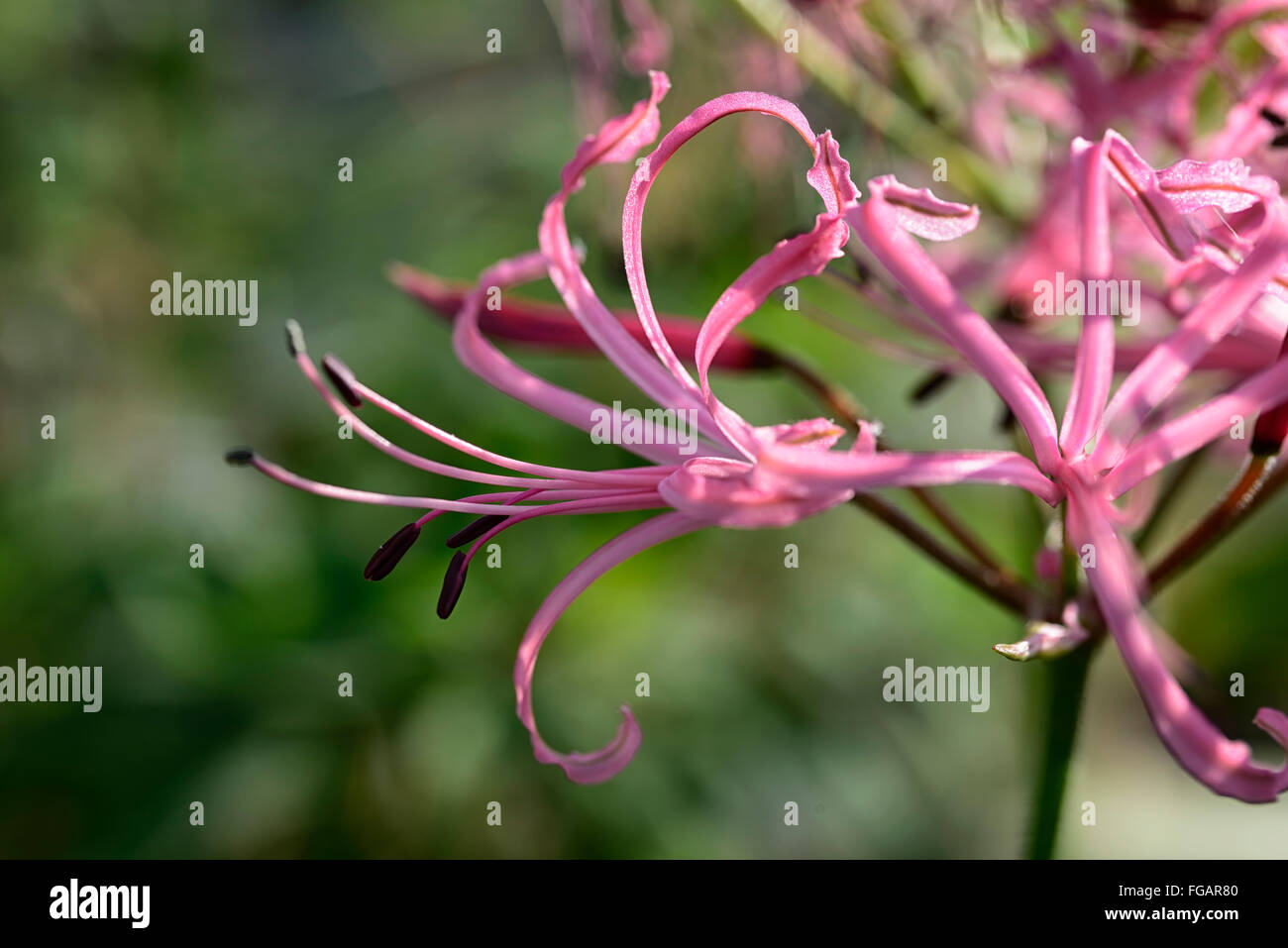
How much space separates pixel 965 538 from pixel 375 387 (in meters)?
1.43

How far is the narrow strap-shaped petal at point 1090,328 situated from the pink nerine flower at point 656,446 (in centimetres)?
3

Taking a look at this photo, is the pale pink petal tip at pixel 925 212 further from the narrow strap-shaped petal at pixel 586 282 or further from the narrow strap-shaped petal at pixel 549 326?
the narrow strap-shaped petal at pixel 549 326

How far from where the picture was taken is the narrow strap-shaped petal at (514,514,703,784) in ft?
2.33

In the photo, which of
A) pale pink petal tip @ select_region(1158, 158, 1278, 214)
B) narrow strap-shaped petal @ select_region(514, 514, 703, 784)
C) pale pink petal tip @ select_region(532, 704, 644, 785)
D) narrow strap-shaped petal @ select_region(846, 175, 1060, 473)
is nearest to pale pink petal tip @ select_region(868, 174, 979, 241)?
narrow strap-shaped petal @ select_region(846, 175, 1060, 473)

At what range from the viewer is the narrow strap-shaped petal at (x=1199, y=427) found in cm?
60

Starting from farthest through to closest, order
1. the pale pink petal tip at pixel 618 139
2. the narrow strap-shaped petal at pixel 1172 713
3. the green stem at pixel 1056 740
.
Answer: the green stem at pixel 1056 740
the pale pink petal tip at pixel 618 139
the narrow strap-shaped petal at pixel 1172 713

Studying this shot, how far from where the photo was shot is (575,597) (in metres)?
0.72

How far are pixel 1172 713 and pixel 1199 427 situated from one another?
15 cm

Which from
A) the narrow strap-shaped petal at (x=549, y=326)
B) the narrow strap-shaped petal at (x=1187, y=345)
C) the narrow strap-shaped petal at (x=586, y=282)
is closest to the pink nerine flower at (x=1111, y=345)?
the narrow strap-shaped petal at (x=1187, y=345)

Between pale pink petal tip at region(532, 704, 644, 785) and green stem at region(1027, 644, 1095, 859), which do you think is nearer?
pale pink petal tip at region(532, 704, 644, 785)

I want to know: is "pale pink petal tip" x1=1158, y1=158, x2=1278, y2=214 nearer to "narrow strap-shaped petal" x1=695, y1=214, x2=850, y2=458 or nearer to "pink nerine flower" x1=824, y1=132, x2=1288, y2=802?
"pink nerine flower" x1=824, y1=132, x2=1288, y2=802

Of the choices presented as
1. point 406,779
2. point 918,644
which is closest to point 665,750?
point 406,779

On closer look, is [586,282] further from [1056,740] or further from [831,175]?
[1056,740]
